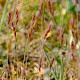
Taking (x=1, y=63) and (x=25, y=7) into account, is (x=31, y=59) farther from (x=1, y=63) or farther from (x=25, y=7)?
(x=25, y=7)

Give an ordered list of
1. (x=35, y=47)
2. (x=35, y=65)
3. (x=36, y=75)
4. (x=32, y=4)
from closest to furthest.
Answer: (x=36, y=75) < (x=35, y=65) < (x=35, y=47) < (x=32, y=4)

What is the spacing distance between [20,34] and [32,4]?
16.8 inches

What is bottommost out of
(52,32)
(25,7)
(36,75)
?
(36,75)

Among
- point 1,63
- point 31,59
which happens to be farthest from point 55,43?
point 1,63

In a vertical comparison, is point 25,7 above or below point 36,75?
above

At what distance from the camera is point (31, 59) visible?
242 cm

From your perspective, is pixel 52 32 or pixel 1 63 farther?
pixel 52 32

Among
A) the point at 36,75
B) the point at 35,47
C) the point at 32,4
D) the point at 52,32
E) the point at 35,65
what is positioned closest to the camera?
the point at 36,75

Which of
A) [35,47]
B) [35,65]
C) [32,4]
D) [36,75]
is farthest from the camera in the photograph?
[32,4]

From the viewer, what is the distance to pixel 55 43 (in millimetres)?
2646

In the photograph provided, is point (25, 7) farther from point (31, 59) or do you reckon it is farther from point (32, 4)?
point (31, 59)

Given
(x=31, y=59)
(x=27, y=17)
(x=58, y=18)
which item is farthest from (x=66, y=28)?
(x=31, y=59)

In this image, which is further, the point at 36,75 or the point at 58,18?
the point at 58,18

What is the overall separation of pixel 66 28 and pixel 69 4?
0.24 m
